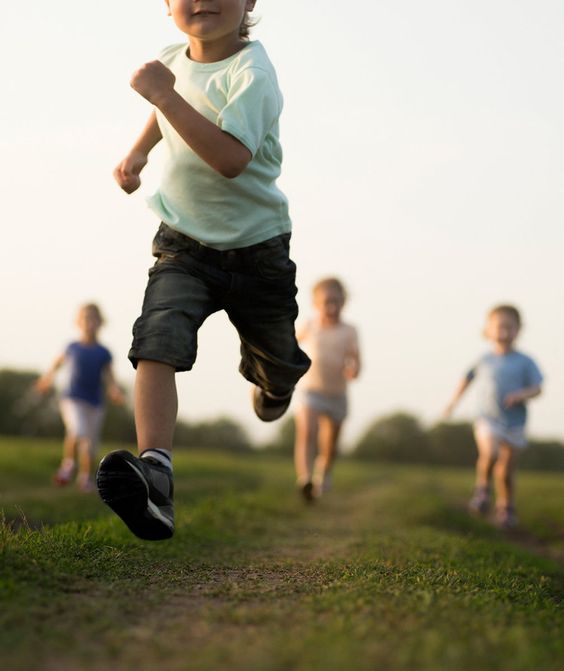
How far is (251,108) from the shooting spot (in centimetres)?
398

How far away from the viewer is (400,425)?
56844 mm

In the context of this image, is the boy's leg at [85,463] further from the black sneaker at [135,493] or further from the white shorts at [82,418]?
the black sneaker at [135,493]

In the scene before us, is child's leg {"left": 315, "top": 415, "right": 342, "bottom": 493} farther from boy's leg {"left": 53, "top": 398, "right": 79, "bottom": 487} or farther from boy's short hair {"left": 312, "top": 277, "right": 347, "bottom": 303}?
boy's leg {"left": 53, "top": 398, "right": 79, "bottom": 487}

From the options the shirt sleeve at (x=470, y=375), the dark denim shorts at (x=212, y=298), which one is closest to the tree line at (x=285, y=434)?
the shirt sleeve at (x=470, y=375)

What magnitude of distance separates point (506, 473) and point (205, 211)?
7920mm

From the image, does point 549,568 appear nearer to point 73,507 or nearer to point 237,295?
point 237,295

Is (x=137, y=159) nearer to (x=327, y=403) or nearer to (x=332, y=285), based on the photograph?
(x=332, y=285)

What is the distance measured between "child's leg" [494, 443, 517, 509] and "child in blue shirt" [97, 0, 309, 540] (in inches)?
280

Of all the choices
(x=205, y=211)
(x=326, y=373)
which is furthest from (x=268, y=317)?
(x=326, y=373)

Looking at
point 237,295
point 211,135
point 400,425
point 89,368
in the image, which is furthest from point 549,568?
point 400,425

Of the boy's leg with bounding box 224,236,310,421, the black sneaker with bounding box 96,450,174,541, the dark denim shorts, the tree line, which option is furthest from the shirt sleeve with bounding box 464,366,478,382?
the tree line

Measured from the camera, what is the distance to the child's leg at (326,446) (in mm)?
10844

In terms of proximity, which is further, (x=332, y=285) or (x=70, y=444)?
(x=70, y=444)

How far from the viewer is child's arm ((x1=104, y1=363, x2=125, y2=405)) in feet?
39.4
